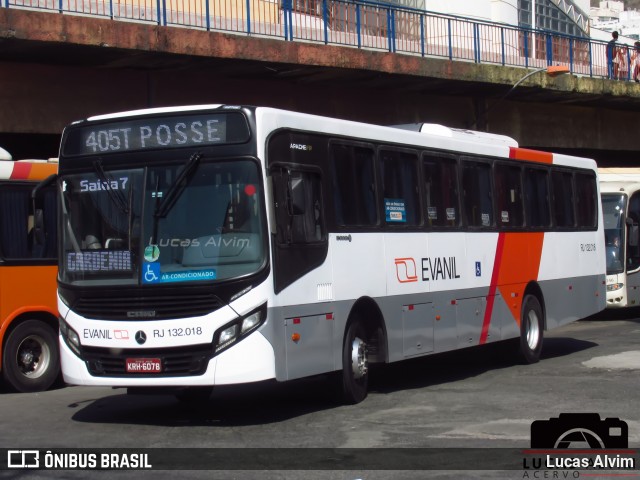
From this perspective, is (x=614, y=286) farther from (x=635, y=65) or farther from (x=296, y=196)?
(x=296, y=196)

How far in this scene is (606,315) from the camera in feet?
84.7

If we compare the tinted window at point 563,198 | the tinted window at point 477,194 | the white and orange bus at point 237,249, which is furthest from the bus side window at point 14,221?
the tinted window at point 563,198

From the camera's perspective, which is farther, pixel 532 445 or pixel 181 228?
pixel 181 228

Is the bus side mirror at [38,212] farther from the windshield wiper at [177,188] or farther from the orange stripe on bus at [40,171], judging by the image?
the orange stripe on bus at [40,171]

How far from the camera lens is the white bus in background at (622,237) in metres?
23.6

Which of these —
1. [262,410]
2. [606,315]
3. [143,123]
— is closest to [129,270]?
[143,123]

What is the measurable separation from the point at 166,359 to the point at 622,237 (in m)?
16.3

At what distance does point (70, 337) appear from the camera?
1070 centimetres

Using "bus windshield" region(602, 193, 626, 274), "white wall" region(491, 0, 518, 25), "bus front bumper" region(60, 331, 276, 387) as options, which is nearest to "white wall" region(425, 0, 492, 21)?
"white wall" region(491, 0, 518, 25)

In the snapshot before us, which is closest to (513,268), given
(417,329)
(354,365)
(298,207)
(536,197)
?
(536,197)

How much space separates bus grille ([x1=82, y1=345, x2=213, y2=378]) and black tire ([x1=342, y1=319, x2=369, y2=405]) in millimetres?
1937

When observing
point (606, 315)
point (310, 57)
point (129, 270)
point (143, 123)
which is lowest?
point (606, 315)

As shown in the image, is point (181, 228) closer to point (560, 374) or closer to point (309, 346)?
point (309, 346)

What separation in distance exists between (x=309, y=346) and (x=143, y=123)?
9.06 ft
